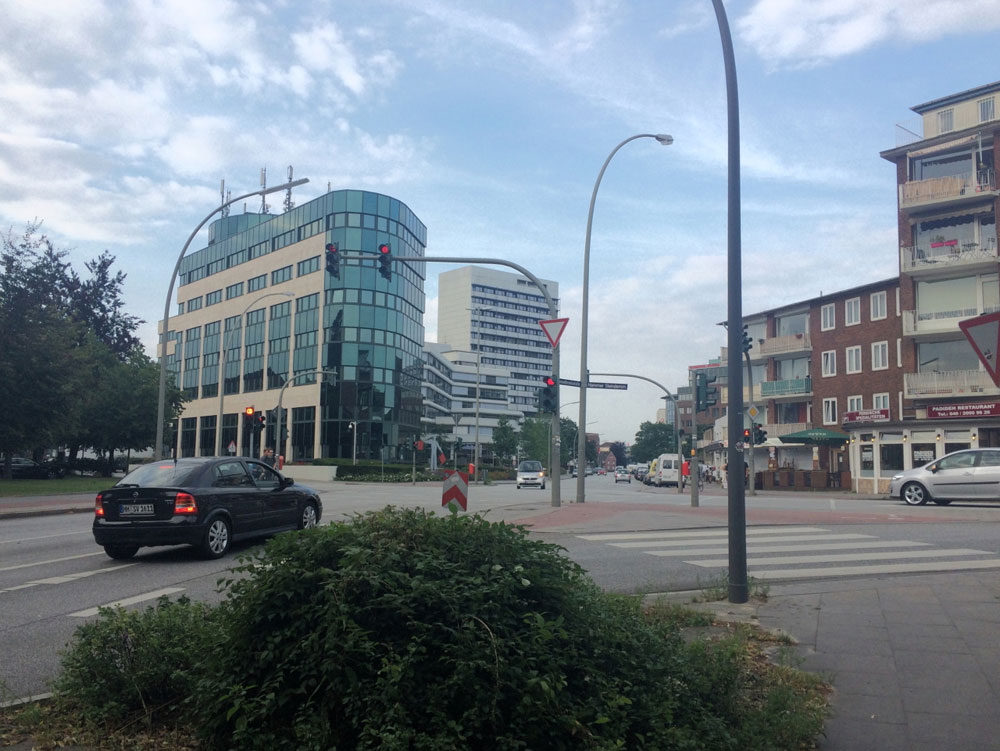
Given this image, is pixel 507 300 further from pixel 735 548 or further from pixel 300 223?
pixel 735 548

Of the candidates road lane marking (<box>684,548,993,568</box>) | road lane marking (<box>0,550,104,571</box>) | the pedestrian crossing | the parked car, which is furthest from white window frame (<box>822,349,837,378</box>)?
road lane marking (<box>0,550,104,571</box>)

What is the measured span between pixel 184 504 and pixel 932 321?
4178 centimetres

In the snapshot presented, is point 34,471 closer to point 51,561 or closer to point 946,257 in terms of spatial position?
point 51,561

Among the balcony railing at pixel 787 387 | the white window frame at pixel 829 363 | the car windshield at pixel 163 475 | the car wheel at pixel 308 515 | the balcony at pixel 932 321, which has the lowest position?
the car wheel at pixel 308 515

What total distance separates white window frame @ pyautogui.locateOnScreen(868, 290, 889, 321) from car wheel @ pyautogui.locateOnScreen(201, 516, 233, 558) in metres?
44.5

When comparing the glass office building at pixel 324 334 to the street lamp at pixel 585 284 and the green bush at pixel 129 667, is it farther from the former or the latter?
the green bush at pixel 129 667

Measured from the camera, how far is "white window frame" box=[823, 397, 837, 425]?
52.0m

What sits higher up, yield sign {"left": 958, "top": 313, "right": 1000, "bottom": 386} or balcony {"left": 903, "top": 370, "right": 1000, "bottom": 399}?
balcony {"left": 903, "top": 370, "right": 1000, "bottom": 399}

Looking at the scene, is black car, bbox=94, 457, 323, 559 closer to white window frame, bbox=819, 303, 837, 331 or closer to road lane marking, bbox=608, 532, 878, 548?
road lane marking, bbox=608, 532, 878, 548

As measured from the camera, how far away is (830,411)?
52.6 metres

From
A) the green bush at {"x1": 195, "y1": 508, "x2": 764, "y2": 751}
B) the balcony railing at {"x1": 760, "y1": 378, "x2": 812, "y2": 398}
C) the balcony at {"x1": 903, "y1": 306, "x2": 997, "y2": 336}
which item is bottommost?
the green bush at {"x1": 195, "y1": 508, "x2": 764, "y2": 751}

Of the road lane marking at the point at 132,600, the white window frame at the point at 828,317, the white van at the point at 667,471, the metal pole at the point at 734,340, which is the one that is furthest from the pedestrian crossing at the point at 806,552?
the white van at the point at 667,471

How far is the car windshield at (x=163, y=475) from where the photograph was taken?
37.7ft

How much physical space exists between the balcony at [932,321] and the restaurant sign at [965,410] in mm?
3916
